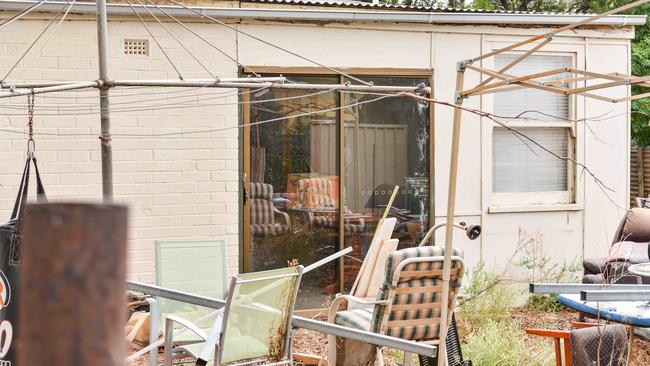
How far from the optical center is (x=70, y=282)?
879mm

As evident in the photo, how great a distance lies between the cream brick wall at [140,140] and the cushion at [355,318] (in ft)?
8.09

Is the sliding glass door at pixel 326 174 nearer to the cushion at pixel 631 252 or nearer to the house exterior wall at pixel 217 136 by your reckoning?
the house exterior wall at pixel 217 136

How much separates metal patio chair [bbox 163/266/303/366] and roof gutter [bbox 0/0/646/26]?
11.1 ft

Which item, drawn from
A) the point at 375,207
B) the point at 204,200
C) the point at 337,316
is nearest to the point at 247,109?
the point at 204,200

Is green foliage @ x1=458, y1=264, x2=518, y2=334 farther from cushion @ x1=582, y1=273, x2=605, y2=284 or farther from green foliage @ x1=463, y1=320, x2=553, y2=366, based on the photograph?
green foliage @ x1=463, y1=320, x2=553, y2=366

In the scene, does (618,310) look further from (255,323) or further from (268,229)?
(268,229)

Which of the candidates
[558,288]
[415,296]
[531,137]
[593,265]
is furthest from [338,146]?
[558,288]

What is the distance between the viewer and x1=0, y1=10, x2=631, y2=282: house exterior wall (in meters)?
7.79

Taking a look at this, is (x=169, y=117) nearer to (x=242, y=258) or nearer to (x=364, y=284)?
(x=242, y=258)

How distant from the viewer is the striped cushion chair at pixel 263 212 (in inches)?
332

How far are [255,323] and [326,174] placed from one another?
11.7 ft

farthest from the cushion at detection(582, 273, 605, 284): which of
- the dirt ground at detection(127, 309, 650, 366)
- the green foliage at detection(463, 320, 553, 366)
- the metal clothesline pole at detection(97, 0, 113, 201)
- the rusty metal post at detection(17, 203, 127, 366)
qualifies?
the rusty metal post at detection(17, 203, 127, 366)

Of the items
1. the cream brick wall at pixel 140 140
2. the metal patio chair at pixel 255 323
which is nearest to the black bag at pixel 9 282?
the metal patio chair at pixel 255 323

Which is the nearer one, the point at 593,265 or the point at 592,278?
the point at 592,278
